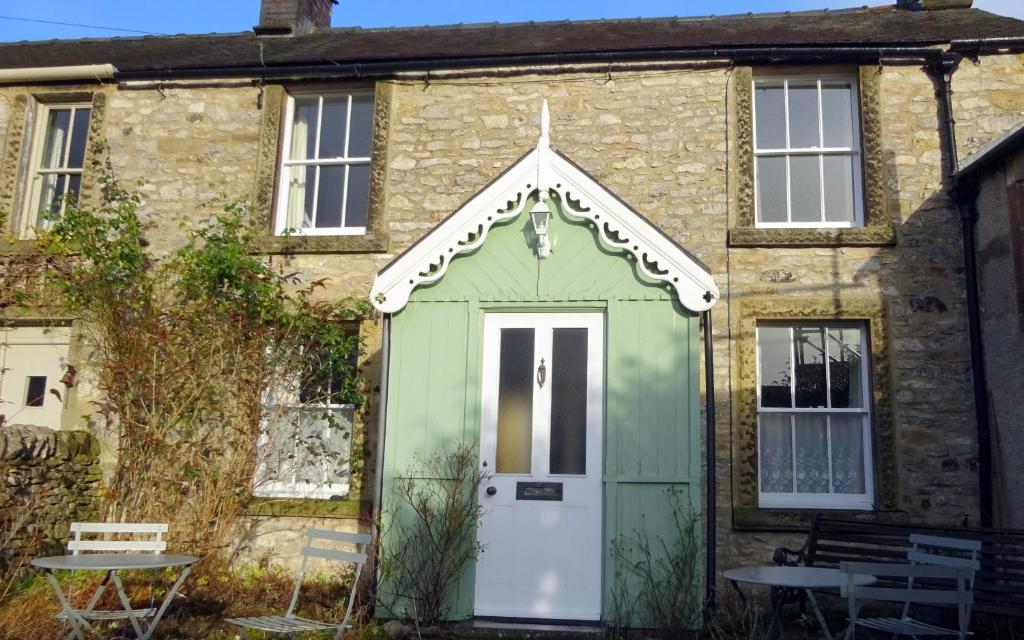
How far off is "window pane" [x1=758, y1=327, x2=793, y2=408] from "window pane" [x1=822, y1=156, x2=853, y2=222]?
136 centimetres

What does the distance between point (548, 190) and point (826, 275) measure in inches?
129

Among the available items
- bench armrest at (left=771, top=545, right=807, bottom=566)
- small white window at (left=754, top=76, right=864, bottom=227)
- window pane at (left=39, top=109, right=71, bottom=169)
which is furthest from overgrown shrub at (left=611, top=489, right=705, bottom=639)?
window pane at (left=39, top=109, right=71, bottom=169)

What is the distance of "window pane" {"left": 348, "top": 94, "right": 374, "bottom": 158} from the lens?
1031cm

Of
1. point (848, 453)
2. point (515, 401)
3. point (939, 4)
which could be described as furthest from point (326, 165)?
Answer: point (939, 4)

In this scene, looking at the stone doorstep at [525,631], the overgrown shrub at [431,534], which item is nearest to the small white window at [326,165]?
the overgrown shrub at [431,534]

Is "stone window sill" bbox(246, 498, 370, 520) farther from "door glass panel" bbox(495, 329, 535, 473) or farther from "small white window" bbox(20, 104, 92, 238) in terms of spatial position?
"small white window" bbox(20, 104, 92, 238)

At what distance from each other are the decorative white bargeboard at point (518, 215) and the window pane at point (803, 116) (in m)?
3.25

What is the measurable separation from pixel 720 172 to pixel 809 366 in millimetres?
2173

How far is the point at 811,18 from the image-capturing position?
36.4 ft

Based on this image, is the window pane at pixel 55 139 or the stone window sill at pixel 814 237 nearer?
the stone window sill at pixel 814 237

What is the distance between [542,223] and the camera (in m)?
7.48

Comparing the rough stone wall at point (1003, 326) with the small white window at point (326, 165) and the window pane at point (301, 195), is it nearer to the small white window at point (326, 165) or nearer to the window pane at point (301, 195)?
the small white window at point (326, 165)

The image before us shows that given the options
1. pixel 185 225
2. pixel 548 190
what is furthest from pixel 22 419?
pixel 548 190

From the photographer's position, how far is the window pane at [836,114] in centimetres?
966
